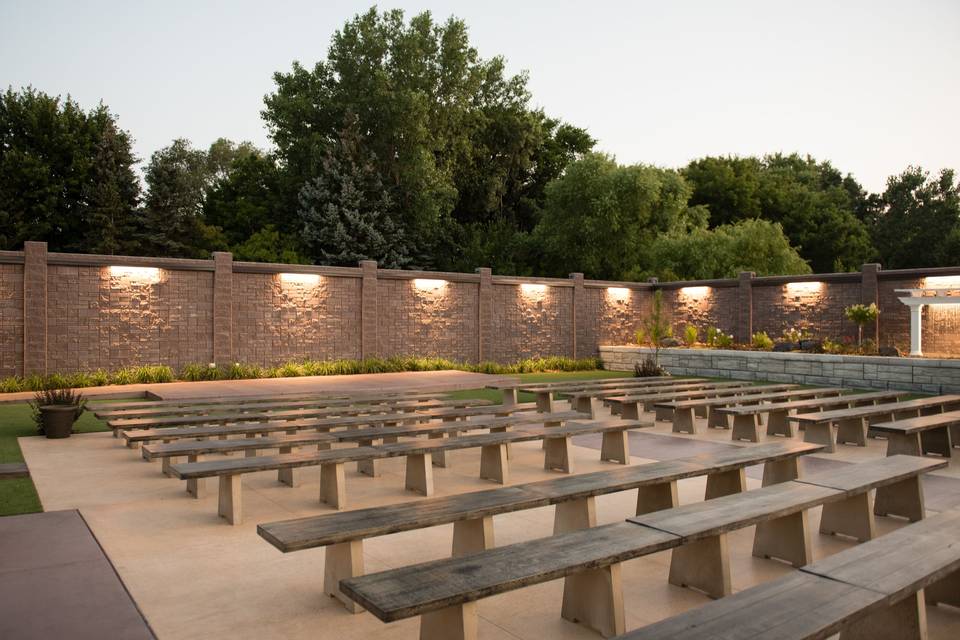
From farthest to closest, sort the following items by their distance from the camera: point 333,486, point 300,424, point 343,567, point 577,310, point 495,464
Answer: point 577,310 → point 300,424 → point 495,464 → point 333,486 → point 343,567

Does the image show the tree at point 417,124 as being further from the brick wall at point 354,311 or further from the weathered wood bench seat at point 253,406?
the weathered wood bench seat at point 253,406

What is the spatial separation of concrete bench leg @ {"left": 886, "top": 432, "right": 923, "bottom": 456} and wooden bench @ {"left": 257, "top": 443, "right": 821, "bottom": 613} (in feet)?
8.73

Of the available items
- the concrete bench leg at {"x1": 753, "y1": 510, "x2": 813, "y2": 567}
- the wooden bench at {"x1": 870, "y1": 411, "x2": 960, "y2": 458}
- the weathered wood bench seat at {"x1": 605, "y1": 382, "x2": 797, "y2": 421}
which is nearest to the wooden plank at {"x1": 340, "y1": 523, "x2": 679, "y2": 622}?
the concrete bench leg at {"x1": 753, "y1": 510, "x2": 813, "y2": 567}

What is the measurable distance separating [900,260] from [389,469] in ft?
148

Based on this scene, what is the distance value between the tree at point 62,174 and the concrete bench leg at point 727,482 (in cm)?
3021

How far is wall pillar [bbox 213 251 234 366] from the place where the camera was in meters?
16.0

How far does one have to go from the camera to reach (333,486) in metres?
5.62

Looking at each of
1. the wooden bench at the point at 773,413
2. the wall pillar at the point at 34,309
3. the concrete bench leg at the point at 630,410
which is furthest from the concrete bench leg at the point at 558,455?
the wall pillar at the point at 34,309

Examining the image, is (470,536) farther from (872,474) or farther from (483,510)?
(872,474)

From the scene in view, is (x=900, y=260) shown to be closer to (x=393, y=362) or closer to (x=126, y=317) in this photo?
(x=393, y=362)

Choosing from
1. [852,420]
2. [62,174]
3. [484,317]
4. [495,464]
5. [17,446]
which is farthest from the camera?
[62,174]

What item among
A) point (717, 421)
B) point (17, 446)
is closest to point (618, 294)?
point (717, 421)

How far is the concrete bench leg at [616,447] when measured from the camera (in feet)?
24.7

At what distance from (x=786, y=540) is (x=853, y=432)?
5513 millimetres
